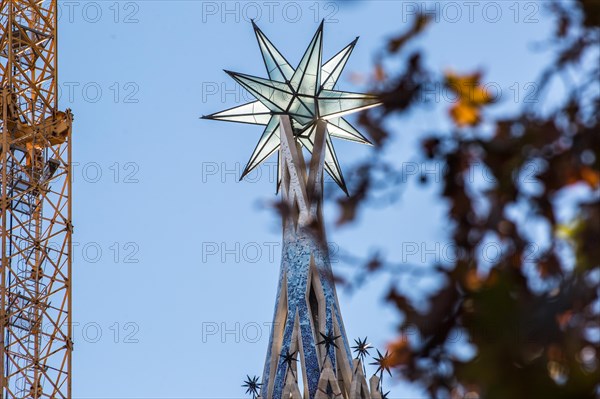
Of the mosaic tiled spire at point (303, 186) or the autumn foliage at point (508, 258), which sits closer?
the autumn foliage at point (508, 258)

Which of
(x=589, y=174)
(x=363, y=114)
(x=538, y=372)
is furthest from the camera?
(x=363, y=114)

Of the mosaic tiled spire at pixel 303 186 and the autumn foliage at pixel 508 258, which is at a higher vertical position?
Result: the mosaic tiled spire at pixel 303 186

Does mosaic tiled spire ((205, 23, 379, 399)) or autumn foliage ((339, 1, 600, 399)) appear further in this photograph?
mosaic tiled spire ((205, 23, 379, 399))

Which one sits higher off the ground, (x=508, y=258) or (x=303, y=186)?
(x=303, y=186)

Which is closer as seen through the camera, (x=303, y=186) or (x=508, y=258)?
(x=508, y=258)

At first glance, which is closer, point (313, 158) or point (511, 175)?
point (511, 175)

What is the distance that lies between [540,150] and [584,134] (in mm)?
230

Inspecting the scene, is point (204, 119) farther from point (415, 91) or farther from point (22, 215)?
point (415, 91)

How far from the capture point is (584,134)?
6469 millimetres

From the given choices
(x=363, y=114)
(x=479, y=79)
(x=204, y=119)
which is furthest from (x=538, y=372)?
(x=204, y=119)

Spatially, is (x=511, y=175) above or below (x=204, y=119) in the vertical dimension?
below

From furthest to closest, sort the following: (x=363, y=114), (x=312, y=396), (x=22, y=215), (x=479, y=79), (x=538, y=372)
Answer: (x=22, y=215), (x=312, y=396), (x=363, y=114), (x=479, y=79), (x=538, y=372)

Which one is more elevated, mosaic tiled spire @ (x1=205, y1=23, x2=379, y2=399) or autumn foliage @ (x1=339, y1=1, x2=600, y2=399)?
mosaic tiled spire @ (x1=205, y1=23, x2=379, y2=399)

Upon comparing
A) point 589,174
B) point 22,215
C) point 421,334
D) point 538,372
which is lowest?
point 538,372
